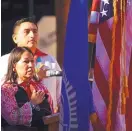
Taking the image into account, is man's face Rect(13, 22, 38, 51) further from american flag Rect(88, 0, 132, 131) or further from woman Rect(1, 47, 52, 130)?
american flag Rect(88, 0, 132, 131)

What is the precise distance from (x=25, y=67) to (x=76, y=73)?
1.13ft

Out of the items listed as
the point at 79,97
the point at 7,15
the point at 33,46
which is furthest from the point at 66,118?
the point at 7,15

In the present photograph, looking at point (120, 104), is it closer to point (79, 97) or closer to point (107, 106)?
point (107, 106)

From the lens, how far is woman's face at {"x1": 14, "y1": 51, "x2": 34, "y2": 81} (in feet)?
8.41

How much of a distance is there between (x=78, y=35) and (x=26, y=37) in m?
0.35

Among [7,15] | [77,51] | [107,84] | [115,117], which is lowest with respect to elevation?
[115,117]

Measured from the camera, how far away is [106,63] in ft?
8.50

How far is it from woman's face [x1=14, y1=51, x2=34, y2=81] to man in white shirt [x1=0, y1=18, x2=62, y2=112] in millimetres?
43

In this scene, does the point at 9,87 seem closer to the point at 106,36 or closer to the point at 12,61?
the point at 12,61

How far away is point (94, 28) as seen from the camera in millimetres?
2615

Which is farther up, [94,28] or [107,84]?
[94,28]

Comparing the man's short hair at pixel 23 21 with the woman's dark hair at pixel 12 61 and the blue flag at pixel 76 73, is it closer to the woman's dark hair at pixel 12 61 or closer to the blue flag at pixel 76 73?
the woman's dark hair at pixel 12 61

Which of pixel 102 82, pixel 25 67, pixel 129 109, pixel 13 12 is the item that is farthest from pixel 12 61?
pixel 129 109

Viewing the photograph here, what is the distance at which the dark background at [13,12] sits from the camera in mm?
2545
